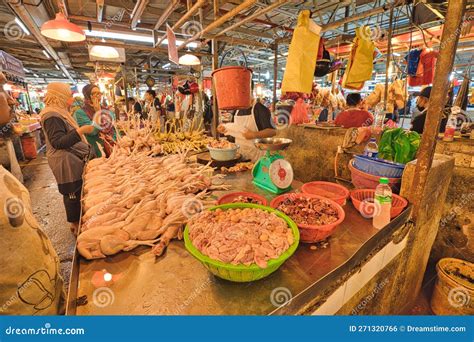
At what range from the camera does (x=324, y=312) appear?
4.36 ft

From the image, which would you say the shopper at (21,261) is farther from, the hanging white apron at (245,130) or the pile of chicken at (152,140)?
the hanging white apron at (245,130)

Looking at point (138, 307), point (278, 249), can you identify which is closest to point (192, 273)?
point (138, 307)

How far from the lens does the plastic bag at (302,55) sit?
2.24 meters

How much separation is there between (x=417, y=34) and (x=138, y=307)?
292 inches

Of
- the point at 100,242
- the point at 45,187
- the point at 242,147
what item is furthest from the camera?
the point at 45,187

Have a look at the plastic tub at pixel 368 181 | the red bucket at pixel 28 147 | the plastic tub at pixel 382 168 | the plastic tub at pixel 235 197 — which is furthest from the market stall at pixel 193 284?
the red bucket at pixel 28 147

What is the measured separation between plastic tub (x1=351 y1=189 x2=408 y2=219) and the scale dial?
64 cm

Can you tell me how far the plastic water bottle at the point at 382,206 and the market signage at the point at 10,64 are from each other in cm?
1306

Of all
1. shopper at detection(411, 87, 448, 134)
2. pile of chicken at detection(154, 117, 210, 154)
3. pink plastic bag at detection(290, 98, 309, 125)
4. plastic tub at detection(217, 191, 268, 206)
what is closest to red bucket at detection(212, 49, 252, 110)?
plastic tub at detection(217, 191, 268, 206)

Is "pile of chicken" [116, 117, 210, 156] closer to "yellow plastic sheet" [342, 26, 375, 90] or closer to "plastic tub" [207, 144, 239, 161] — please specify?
"plastic tub" [207, 144, 239, 161]

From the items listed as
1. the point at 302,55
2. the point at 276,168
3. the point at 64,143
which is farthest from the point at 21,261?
the point at 302,55

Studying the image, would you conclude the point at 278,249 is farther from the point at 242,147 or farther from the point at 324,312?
the point at 242,147

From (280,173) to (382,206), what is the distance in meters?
0.91

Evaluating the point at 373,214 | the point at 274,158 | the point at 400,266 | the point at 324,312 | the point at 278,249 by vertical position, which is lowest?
the point at 400,266
